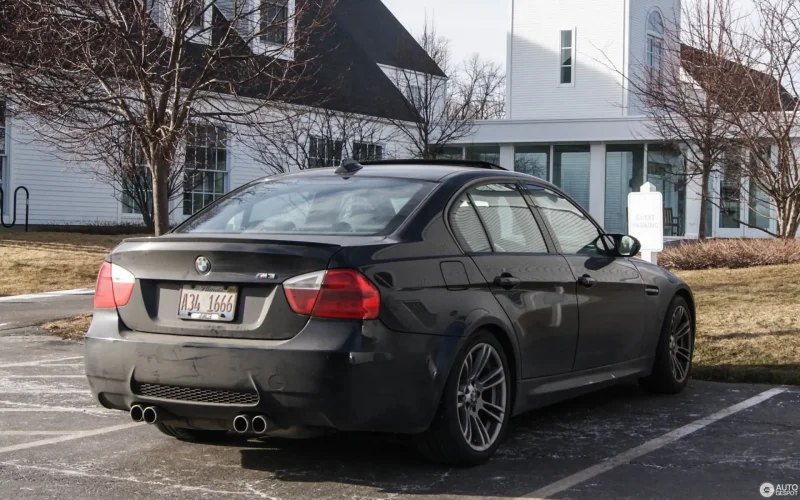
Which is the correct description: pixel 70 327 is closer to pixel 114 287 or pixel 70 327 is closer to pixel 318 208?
pixel 114 287

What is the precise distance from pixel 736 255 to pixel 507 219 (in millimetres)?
13116

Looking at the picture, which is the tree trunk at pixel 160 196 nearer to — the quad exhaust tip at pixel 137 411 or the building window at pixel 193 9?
the building window at pixel 193 9

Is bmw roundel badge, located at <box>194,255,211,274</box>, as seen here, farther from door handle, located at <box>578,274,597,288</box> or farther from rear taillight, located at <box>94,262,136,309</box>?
door handle, located at <box>578,274,597,288</box>

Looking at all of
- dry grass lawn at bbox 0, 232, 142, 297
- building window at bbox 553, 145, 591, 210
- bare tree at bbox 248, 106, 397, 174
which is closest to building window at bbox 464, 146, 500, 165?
building window at bbox 553, 145, 591, 210

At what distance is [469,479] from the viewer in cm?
533

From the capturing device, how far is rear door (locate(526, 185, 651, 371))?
6.68 metres

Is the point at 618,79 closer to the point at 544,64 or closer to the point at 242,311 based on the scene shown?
the point at 544,64

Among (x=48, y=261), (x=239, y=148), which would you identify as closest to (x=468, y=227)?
(x=48, y=261)

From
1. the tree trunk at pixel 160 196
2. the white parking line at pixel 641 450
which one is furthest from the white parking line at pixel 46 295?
the white parking line at pixel 641 450

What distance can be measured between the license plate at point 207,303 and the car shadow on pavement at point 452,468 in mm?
878

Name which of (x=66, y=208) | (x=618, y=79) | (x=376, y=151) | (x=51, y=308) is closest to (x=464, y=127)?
(x=376, y=151)

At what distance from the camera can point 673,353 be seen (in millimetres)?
7871

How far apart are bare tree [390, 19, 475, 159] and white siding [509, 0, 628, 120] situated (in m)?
3.89

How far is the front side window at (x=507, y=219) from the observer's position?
616cm
